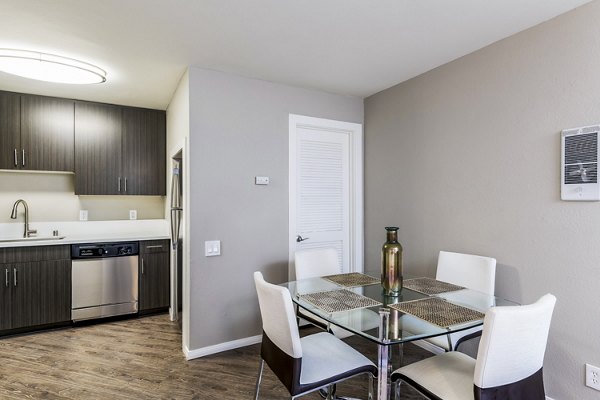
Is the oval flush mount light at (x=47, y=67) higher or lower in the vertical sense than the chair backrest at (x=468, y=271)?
higher

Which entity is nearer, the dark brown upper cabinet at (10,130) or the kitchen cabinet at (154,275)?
the dark brown upper cabinet at (10,130)

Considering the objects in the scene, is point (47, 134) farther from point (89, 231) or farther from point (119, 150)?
point (89, 231)

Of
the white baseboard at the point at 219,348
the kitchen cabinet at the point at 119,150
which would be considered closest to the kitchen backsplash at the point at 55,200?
the kitchen cabinet at the point at 119,150

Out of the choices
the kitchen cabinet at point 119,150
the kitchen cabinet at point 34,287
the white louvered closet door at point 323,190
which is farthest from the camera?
the kitchen cabinet at point 119,150

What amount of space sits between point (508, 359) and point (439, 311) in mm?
387

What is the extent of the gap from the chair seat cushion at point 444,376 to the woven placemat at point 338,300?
38 centimetres

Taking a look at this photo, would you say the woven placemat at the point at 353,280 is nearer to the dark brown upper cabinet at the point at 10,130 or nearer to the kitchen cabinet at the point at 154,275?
the kitchen cabinet at the point at 154,275

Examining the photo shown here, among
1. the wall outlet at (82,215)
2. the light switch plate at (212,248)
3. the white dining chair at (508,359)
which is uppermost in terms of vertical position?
the wall outlet at (82,215)

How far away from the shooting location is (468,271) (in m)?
2.32

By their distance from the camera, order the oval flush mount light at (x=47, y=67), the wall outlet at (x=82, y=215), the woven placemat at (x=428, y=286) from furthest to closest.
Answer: the wall outlet at (x=82, y=215), the oval flush mount light at (x=47, y=67), the woven placemat at (x=428, y=286)

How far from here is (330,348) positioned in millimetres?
1880

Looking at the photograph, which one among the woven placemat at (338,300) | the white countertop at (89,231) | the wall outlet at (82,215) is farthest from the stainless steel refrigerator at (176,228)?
the woven placemat at (338,300)

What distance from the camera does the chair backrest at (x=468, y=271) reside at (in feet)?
7.15

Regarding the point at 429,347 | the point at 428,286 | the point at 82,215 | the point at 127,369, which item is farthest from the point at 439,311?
the point at 82,215
